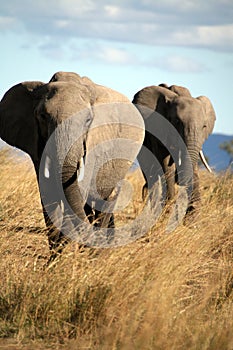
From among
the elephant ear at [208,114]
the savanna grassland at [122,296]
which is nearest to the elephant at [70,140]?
the savanna grassland at [122,296]

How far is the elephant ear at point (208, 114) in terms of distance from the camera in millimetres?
16359

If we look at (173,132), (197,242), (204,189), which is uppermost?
(197,242)

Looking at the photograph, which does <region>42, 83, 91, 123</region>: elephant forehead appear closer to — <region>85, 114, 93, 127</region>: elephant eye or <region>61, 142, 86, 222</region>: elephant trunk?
<region>85, 114, 93, 127</region>: elephant eye

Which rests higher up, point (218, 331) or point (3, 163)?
point (218, 331)

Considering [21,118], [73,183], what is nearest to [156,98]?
[21,118]

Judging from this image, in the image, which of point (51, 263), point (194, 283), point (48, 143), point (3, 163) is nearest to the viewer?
point (51, 263)

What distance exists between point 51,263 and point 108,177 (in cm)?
358

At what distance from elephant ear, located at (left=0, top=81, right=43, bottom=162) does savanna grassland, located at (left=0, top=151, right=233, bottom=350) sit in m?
1.72

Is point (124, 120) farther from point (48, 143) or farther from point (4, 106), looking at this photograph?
point (48, 143)

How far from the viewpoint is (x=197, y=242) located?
26.4 feet

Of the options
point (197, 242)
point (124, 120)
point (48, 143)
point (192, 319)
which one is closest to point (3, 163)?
point (124, 120)

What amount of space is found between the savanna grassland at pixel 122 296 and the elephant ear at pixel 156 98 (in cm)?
713

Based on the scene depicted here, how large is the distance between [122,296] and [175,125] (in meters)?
8.55

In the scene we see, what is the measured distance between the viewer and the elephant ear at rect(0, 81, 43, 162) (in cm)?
1009
